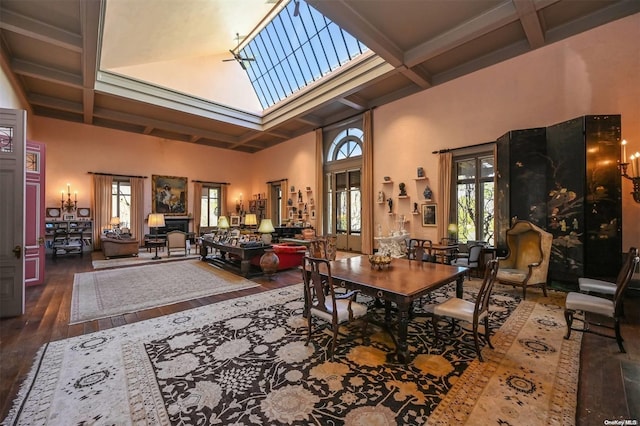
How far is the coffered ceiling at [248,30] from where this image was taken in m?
4.94

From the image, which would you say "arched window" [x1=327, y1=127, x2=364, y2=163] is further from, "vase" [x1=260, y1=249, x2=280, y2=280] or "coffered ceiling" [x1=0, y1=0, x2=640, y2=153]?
"vase" [x1=260, y1=249, x2=280, y2=280]

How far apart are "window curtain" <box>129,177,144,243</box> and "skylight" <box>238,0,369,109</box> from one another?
21.0 ft

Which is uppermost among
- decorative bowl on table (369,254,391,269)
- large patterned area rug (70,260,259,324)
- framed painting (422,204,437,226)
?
framed painting (422,204,437,226)

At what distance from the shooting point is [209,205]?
13633 millimetres

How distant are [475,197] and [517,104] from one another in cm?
219

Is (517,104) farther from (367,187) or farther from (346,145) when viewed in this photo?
(346,145)

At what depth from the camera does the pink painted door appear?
493 centimetres

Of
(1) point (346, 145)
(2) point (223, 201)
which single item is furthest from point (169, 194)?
(1) point (346, 145)

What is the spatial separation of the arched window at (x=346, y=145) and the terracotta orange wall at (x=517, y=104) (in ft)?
3.21

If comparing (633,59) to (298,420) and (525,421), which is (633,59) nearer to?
(525,421)

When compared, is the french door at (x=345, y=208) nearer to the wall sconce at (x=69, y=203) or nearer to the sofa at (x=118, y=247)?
the sofa at (x=118, y=247)

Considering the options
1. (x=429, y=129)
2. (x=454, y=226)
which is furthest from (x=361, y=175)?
(x=454, y=226)

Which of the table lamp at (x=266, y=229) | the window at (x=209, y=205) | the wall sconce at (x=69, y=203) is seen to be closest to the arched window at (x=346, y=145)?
the table lamp at (x=266, y=229)

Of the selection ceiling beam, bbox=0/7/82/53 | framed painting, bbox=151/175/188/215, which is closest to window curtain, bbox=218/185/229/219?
framed painting, bbox=151/175/188/215
